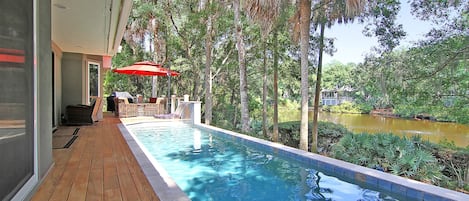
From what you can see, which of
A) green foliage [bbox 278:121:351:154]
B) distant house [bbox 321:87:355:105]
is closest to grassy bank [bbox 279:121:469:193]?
green foliage [bbox 278:121:351:154]

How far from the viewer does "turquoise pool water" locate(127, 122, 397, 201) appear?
4.07 meters

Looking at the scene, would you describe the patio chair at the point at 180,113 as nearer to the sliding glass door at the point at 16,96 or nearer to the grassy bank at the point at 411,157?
the grassy bank at the point at 411,157

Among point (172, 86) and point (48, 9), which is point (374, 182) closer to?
point (48, 9)

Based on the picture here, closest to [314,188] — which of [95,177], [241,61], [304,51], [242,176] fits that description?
[242,176]

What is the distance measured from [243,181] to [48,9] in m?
3.70

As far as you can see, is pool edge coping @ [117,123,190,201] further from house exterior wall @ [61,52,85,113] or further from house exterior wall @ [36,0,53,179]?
house exterior wall @ [61,52,85,113]

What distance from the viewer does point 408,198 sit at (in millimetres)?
3748

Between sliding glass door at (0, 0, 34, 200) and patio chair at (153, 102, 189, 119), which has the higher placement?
sliding glass door at (0, 0, 34, 200)

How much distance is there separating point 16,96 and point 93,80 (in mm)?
9534

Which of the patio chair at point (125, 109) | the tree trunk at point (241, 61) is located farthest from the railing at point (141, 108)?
the tree trunk at point (241, 61)

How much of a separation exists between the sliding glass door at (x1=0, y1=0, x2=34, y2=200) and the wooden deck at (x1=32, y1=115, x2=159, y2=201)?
394 millimetres

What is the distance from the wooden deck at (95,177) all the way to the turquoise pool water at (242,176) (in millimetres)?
925

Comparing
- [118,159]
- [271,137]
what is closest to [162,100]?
[271,137]

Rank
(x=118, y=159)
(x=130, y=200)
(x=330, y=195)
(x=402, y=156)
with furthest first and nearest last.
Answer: (x=402, y=156) < (x=118, y=159) < (x=330, y=195) < (x=130, y=200)
